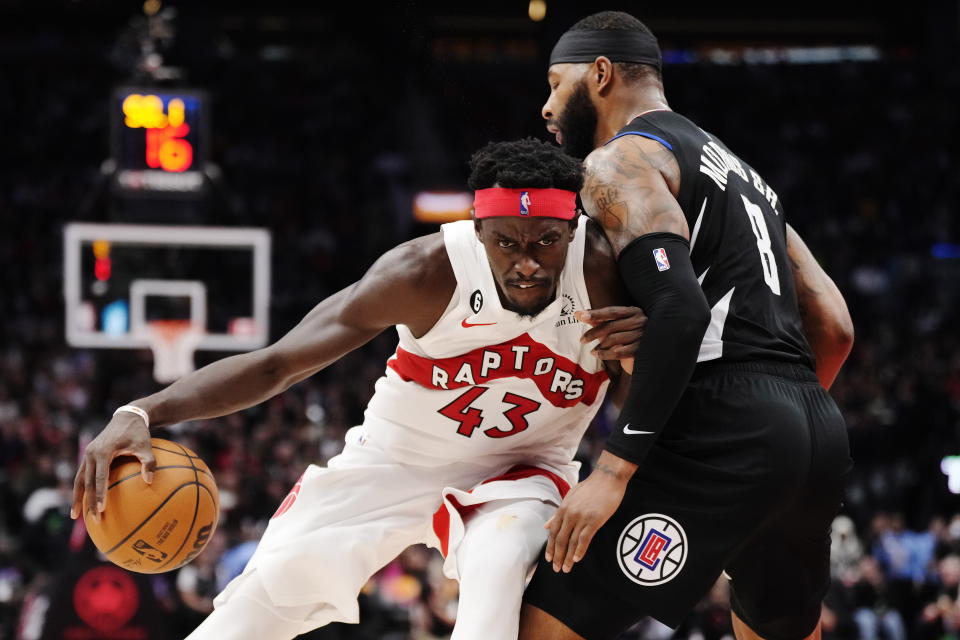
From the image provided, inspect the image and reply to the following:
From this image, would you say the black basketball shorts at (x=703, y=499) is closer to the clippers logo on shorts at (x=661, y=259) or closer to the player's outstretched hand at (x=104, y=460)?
the clippers logo on shorts at (x=661, y=259)

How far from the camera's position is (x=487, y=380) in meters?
3.66

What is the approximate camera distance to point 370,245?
59.6ft

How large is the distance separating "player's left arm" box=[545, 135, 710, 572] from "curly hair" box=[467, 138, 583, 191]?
0.29ft

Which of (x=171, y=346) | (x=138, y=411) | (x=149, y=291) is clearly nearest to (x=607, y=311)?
(x=138, y=411)

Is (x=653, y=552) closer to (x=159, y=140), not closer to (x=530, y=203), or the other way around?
(x=530, y=203)

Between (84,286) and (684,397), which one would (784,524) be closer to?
(684,397)

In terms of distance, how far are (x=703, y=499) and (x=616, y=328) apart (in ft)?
1.73

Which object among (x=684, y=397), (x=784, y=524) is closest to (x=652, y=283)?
(x=684, y=397)

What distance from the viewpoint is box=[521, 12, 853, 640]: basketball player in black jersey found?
3.27 m

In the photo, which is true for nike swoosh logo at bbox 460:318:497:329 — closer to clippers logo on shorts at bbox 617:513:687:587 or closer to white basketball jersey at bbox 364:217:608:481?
white basketball jersey at bbox 364:217:608:481

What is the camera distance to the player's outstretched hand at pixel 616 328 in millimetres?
3342

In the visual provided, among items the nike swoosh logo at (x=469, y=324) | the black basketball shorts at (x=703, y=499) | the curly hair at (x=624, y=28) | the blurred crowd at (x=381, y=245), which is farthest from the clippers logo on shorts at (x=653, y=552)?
the blurred crowd at (x=381, y=245)

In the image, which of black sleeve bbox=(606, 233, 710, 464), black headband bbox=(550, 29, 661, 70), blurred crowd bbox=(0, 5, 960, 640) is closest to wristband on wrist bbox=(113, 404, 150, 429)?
black sleeve bbox=(606, 233, 710, 464)

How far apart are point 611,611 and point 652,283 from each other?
93 cm
